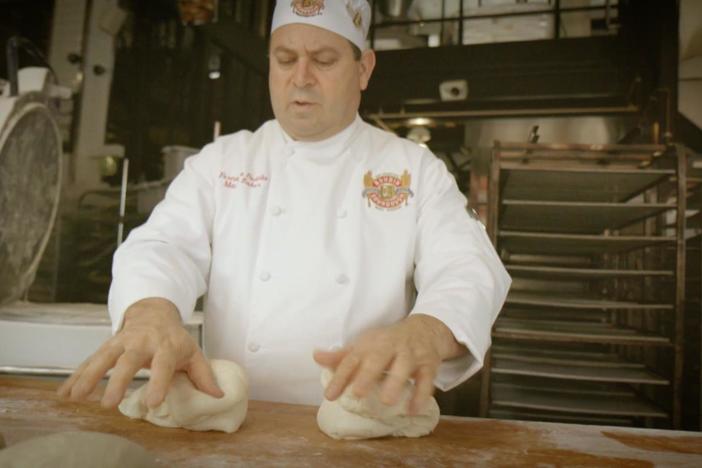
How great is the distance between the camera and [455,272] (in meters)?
1.25

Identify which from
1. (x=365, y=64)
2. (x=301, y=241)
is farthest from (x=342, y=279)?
(x=365, y=64)

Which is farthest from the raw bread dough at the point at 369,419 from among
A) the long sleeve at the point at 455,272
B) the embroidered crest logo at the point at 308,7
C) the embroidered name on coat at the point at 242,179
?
the embroidered crest logo at the point at 308,7

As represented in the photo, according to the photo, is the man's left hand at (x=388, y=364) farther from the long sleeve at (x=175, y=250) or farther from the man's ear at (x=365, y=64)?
the man's ear at (x=365, y=64)

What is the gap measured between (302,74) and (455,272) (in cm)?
67

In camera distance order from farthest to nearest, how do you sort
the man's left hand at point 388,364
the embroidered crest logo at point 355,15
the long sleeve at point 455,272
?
the embroidered crest logo at point 355,15 → the long sleeve at point 455,272 → the man's left hand at point 388,364

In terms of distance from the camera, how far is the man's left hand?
80 centimetres

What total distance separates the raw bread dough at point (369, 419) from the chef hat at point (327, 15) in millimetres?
981

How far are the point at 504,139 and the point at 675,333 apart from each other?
36.2 inches

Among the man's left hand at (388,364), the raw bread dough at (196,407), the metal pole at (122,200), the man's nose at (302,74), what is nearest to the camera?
the man's left hand at (388,364)

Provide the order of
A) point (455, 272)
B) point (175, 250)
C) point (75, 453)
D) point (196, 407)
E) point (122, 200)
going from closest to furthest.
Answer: point (75, 453), point (196, 407), point (455, 272), point (175, 250), point (122, 200)

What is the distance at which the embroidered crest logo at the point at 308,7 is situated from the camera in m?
1.53

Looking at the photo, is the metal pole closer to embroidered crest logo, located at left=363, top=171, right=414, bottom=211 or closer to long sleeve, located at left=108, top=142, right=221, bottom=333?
long sleeve, located at left=108, top=142, right=221, bottom=333

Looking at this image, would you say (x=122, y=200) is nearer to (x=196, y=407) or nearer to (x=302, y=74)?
(x=302, y=74)

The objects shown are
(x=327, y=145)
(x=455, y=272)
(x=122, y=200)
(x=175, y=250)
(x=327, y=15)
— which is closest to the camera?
(x=455, y=272)
